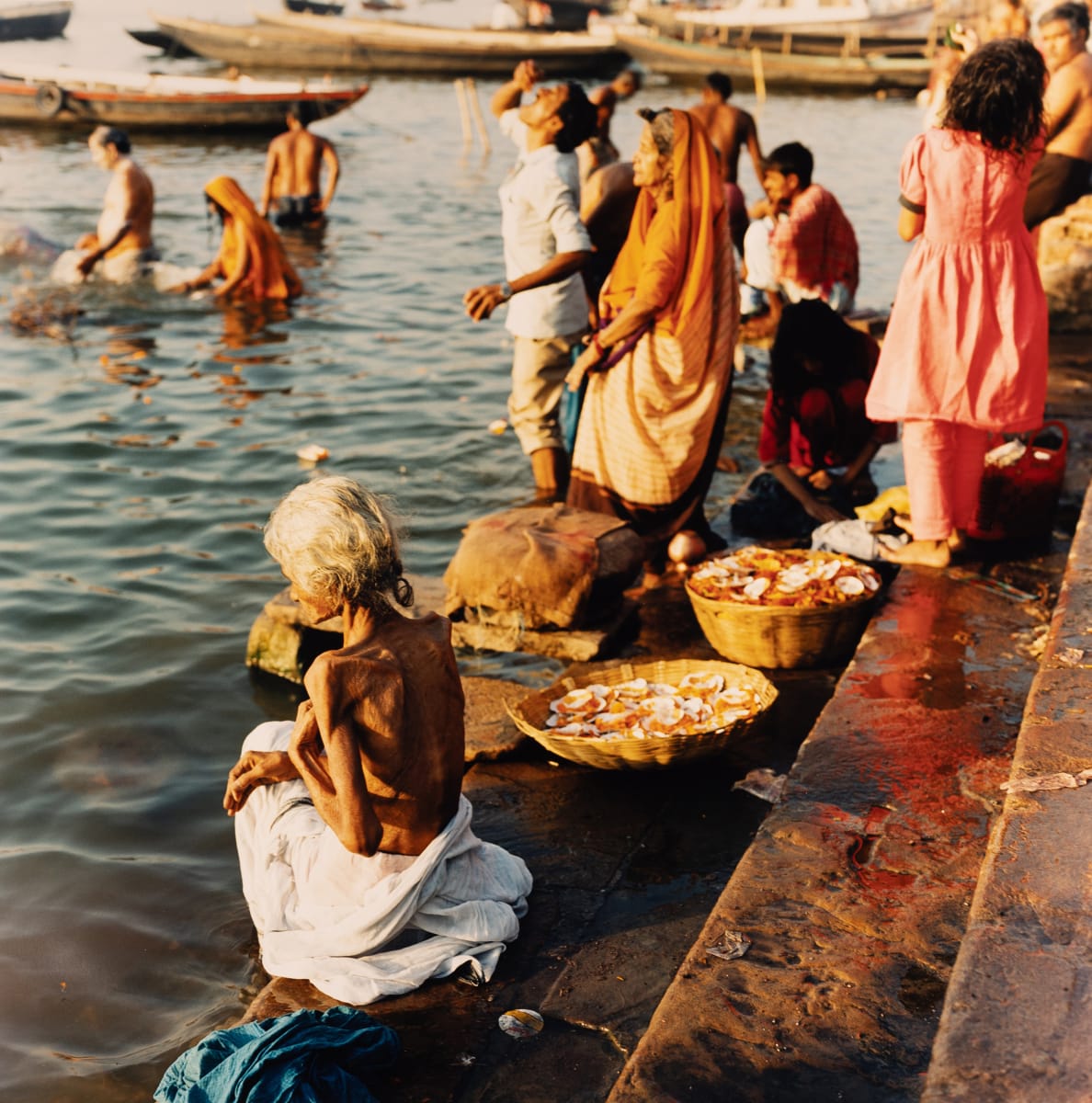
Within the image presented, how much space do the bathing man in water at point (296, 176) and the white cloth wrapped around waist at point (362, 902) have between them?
11397 millimetres

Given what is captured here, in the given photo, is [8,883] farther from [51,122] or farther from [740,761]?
[51,122]

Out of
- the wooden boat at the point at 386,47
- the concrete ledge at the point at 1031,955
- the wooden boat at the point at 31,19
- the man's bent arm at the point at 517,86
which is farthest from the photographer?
the wooden boat at the point at 31,19

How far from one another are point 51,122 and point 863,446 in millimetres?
21588

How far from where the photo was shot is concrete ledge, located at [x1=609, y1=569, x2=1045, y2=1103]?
7.63ft

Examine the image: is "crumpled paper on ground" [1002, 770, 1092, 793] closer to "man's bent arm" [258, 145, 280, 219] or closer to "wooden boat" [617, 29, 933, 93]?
"man's bent arm" [258, 145, 280, 219]

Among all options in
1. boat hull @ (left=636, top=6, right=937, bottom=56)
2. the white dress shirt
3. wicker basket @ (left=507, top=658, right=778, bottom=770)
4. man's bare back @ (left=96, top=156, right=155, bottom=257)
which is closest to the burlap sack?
wicker basket @ (left=507, top=658, right=778, bottom=770)

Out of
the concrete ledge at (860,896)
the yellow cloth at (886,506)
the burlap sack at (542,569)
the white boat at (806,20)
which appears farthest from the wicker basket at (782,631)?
the white boat at (806,20)

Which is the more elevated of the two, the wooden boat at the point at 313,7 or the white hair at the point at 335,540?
the wooden boat at the point at 313,7

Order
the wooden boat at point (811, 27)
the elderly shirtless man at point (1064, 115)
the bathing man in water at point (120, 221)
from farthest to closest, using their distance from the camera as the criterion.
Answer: the wooden boat at point (811, 27) → the bathing man in water at point (120, 221) → the elderly shirtless man at point (1064, 115)

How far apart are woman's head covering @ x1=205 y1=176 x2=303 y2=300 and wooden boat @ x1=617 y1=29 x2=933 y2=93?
20.6 metres

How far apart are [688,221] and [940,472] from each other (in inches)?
52.4

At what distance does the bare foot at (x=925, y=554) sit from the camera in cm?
460

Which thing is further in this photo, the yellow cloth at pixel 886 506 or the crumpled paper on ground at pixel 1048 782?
the yellow cloth at pixel 886 506

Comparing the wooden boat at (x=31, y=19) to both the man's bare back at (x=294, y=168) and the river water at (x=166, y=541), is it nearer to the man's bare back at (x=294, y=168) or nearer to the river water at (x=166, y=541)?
the river water at (x=166, y=541)
